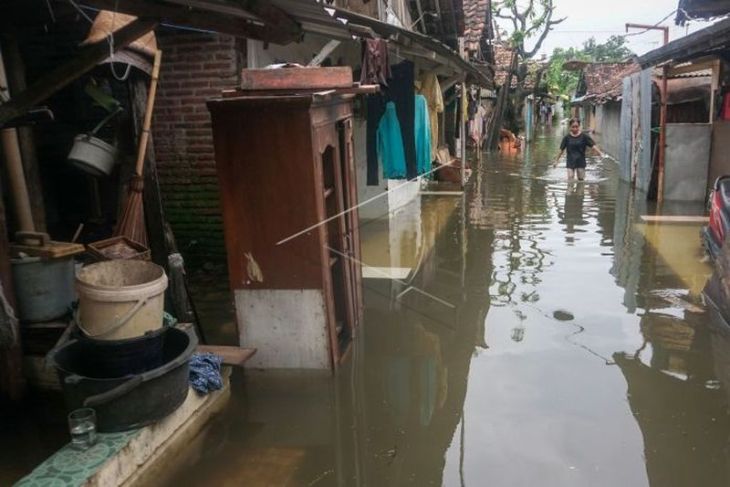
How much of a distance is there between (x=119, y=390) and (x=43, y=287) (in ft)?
5.54

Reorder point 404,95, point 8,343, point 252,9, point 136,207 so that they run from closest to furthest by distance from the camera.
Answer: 1. point 252,9
2. point 8,343
3. point 136,207
4. point 404,95

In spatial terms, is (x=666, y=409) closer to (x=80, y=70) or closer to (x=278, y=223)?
(x=278, y=223)

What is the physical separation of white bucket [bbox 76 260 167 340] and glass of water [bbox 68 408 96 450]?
0.48 m

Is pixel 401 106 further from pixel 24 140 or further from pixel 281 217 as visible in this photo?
pixel 24 140

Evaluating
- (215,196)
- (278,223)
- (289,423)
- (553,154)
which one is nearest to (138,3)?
(278,223)

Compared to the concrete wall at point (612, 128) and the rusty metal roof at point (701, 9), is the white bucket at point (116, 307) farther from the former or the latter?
the concrete wall at point (612, 128)

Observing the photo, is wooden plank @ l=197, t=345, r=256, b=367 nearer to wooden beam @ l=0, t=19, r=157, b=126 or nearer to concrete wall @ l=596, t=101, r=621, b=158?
wooden beam @ l=0, t=19, r=157, b=126

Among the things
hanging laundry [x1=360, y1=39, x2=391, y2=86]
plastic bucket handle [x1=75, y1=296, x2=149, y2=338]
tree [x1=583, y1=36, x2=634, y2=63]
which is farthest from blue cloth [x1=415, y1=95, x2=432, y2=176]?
tree [x1=583, y1=36, x2=634, y2=63]

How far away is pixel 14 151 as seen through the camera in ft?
17.4

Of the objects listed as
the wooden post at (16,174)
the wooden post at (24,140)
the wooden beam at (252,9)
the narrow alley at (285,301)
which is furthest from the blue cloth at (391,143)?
the wooden post at (16,174)

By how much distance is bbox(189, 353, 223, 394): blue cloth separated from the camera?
15.1 feet

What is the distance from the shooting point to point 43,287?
4.86 m

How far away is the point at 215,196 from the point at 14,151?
2594 mm

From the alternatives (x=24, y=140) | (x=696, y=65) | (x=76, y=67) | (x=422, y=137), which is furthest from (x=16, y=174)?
(x=696, y=65)
